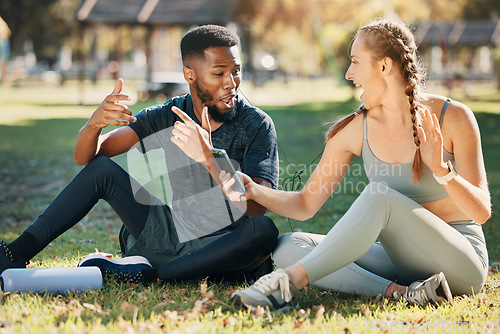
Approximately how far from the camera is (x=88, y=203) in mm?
3680

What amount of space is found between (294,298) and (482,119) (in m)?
16.0

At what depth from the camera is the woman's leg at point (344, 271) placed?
11.4ft

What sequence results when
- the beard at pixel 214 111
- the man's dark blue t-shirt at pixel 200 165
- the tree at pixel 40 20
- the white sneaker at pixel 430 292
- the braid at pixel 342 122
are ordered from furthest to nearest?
the tree at pixel 40 20 < the beard at pixel 214 111 < the man's dark blue t-shirt at pixel 200 165 < the braid at pixel 342 122 < the white sneaker at pixel 430 292

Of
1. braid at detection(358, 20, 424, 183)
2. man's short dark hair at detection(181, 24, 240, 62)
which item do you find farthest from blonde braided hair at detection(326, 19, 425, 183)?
man's short dark hair at detection(181, 24, 240, 62)

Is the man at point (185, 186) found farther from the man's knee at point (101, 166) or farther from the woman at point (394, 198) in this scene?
the woman at point (394, 198)

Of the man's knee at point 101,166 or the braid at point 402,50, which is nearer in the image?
the braid at point 402,50

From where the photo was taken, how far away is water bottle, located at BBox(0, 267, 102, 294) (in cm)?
335

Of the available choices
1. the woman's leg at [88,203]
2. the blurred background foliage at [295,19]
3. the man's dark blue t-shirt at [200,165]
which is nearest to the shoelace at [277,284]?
the man's dark blue t-shirt at [200,165]

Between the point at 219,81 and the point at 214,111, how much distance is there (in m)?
0.19

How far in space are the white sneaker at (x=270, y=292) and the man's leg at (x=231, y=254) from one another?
0.35 metres

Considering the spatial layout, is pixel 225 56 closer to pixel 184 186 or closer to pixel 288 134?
pixel 184 186

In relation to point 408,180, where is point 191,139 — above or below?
above

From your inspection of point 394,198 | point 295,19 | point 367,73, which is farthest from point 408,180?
point 295,19

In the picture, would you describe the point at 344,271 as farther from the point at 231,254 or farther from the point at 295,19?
the point at 295,19
